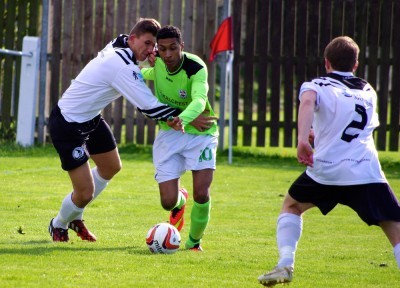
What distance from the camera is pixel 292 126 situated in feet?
56.4

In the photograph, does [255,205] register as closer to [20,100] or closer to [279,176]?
[279,176]

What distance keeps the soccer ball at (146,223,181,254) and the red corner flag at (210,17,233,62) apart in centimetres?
829

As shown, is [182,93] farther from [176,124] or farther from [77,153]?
[77,153]

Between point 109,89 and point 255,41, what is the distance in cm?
864

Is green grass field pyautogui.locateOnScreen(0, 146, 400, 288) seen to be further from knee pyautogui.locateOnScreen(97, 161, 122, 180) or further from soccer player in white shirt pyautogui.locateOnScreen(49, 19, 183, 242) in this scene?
knee pyautogui.locateOnScreen(97, 161, 122, 180)

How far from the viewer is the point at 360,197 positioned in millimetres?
6664

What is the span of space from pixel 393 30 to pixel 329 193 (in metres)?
10.7

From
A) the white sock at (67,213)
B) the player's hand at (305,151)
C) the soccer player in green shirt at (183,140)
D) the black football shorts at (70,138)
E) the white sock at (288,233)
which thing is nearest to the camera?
the player's hand at (305,151)

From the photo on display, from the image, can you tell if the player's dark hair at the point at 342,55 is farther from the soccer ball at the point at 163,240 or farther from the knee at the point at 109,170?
the knee at the point at 109,170

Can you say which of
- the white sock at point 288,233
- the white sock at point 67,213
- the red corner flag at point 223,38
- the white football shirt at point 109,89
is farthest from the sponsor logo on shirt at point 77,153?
the red corner flag at point 223,38

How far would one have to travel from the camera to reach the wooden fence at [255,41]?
16969 millimetres

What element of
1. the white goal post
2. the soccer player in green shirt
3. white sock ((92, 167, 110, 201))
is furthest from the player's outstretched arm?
the white goal post

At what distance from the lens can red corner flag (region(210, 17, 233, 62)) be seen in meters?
16.4

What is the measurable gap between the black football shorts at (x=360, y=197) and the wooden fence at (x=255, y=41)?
1030 cm
